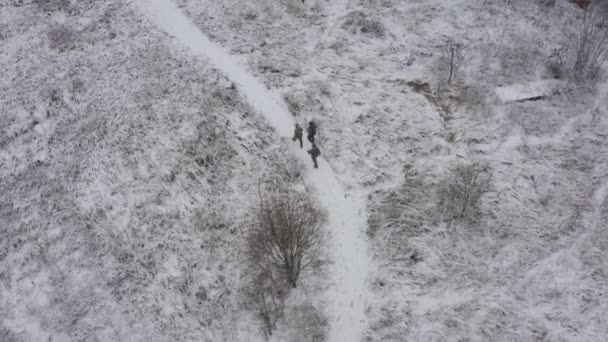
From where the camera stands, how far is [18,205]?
58.5 feet

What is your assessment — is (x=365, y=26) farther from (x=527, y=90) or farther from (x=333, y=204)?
(x=333, y=204)

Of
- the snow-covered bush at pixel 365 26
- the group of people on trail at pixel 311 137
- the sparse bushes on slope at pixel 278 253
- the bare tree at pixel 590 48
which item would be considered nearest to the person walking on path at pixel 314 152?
the group of people on trail at pixel 311 137

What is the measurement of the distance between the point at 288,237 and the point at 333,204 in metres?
3.84

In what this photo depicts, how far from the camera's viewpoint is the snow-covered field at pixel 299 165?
14680mm

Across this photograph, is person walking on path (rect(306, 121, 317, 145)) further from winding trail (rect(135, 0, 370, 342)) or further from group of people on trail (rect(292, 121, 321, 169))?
winding trail (rect(135, 0, 370, 342))

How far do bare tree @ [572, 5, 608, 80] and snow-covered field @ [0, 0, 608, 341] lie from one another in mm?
685

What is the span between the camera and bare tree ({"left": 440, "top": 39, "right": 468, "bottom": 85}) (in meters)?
20.8

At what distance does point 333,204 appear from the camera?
55.1 ft

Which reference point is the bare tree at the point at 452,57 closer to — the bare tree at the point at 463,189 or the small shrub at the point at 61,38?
the bare tree at the point at 463,189

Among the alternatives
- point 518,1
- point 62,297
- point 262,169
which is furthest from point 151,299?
point 518,1

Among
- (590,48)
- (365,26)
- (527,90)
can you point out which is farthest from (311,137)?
(590,48)

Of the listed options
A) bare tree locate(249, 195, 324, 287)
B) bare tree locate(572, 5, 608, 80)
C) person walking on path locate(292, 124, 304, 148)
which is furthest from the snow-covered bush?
bare tree locate(249, 195, 324, 287)

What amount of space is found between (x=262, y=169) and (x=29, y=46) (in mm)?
15835

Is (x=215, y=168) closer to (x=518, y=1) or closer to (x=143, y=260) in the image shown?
(x=143, y=260)
